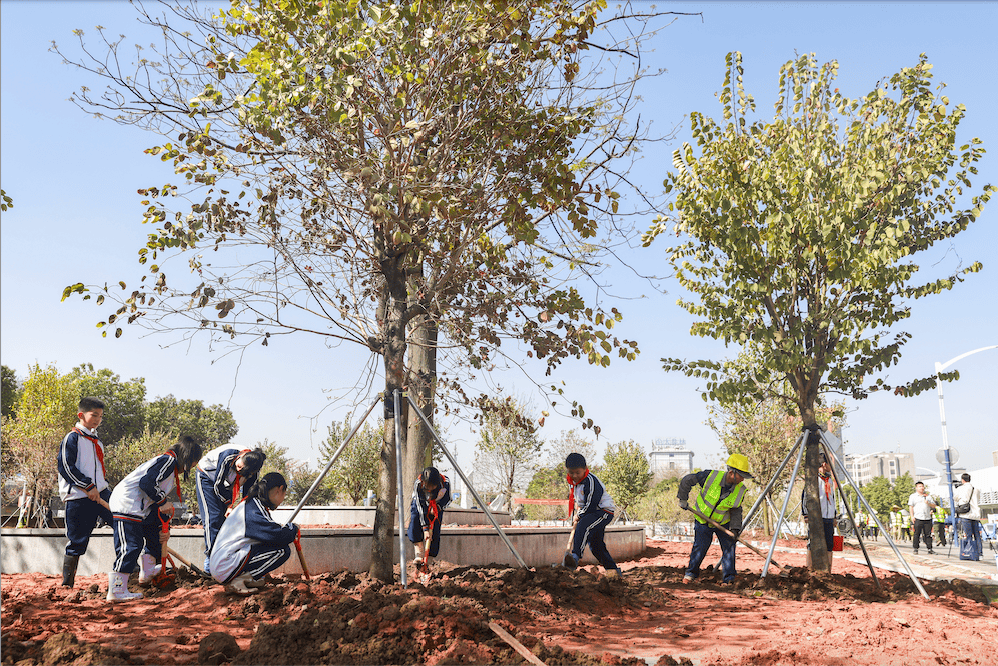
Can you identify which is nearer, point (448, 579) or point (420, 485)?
point (448, 579)

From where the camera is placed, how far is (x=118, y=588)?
5984 mm

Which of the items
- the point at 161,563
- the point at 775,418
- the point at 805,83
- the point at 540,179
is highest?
the point at 805,83

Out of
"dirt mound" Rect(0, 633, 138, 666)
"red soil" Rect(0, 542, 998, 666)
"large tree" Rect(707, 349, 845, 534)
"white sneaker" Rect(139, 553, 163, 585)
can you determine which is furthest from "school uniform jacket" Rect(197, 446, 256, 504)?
"large tree" Rect(707, 349, 845, 534)

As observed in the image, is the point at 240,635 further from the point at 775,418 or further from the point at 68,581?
the point at 775,418

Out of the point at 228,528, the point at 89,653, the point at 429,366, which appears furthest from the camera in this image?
the point at 429,366

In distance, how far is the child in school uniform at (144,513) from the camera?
239 inches

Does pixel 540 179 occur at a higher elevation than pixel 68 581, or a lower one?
higher

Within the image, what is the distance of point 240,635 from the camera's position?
4.77m

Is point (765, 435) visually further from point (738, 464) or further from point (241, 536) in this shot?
point (241, 536)

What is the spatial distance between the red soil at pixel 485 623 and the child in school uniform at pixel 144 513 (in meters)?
0.28

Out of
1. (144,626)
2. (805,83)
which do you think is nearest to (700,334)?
(805,83)

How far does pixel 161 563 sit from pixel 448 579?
268cm

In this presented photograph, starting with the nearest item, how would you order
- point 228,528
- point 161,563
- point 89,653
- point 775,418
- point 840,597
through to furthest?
1. point 89,653
2. point 228,528
3. point 161,563
4. point 840,597
5. point 775,418

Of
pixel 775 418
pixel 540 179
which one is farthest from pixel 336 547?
pixel 775 418
